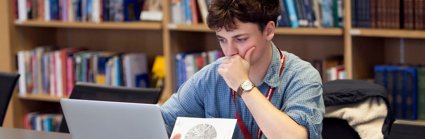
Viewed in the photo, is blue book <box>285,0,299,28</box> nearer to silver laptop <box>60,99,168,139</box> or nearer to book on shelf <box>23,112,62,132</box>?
book on shelf <box>23,112,62,132</box>

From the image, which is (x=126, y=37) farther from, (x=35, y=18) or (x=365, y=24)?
(x=365, y=24)

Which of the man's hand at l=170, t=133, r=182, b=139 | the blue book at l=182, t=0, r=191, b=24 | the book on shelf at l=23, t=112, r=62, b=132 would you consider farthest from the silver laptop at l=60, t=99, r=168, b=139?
the book on shelf at l=23, t=112, r=62, b=132

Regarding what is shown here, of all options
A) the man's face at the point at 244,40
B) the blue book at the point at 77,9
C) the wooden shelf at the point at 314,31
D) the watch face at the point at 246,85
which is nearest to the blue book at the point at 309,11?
the wooden shelf at the point at 314,31

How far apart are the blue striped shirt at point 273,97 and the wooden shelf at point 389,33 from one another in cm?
126

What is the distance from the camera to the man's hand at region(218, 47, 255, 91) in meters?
2.25

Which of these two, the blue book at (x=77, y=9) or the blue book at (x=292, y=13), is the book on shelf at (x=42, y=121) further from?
the blue book at (x=292, y=13)

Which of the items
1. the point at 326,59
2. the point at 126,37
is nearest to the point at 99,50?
the point at 126,37

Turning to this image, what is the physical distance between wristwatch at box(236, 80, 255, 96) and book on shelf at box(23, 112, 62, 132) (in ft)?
8.97

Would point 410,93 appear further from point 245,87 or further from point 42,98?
point 42,98

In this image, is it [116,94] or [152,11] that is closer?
[116,94]

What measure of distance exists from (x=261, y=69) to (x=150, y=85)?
2220 millimetres

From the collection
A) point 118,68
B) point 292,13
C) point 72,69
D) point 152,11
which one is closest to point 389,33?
point 292,13

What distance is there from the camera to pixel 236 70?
2.26 meters

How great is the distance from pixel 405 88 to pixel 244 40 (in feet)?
5.20
